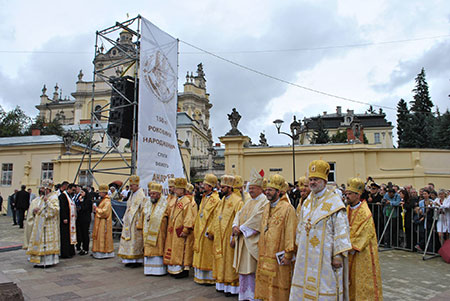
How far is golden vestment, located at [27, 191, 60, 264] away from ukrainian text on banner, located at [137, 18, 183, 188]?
Answer: 2.32 metres

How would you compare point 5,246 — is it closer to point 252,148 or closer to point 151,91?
point 151,91

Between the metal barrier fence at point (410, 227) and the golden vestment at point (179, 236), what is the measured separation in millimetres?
5748

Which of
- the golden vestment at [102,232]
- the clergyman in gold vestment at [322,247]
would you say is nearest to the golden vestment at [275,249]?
the clergyman in gold vestment at [322,247]

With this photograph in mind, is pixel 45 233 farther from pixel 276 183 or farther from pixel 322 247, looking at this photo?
pixel 322 247

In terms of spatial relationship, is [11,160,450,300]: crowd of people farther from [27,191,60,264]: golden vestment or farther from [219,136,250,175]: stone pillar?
[219,136,250,175]: stone pillar

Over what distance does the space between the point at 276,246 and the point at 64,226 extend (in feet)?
19.4

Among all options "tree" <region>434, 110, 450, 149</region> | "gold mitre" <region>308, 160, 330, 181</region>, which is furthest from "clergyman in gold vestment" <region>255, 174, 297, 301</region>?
"tree" <region>434, 110, 450, 149</region>

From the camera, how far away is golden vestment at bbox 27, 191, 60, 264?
718cm

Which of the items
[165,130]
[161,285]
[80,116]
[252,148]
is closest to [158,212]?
[161,285]

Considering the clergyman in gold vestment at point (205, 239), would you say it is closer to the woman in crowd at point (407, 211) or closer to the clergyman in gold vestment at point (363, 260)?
the clergyman in gold vestment at point (363, 260)

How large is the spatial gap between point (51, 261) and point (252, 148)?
42.8 feet

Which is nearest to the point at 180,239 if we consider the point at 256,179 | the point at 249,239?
the point at 249,239

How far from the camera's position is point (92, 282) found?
6.08 m

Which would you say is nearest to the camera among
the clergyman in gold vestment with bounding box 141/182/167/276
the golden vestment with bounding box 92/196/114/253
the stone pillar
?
the clergyman in gold vestment with bounding box 141/182/167/276
